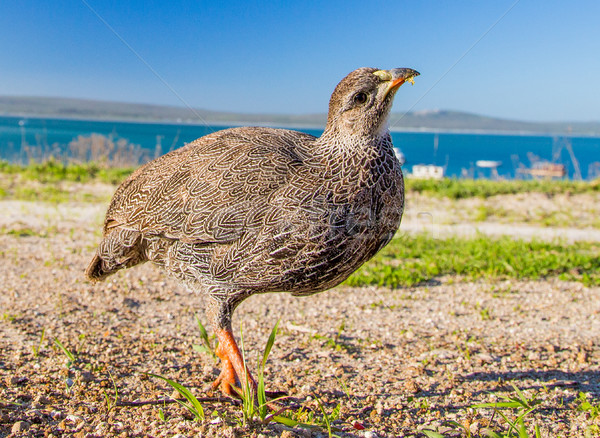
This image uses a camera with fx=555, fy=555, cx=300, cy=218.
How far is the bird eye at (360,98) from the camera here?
3074 mm

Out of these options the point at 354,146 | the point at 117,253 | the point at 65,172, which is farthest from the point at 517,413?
the point at 65,172

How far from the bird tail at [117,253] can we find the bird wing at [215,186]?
0.08 metres

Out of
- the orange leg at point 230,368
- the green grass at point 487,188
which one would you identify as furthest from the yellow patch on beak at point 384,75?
the green grass at point 487,188

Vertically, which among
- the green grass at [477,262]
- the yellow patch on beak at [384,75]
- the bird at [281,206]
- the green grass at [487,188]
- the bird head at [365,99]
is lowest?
the green grass at [477,262]

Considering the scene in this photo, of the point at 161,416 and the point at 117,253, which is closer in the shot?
the point at 161,416

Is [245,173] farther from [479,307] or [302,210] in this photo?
[479,307]

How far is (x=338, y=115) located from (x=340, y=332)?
2288 mm

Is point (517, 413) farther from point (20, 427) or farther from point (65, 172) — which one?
point (65, 172)

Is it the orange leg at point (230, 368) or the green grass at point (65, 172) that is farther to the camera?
the green grass at point (65, 172)

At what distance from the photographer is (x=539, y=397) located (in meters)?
3.70

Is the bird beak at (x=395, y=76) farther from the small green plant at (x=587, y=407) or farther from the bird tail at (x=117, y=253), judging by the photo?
the small green plant at (x=587, y=407)

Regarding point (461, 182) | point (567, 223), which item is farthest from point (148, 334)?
point (461, 182)

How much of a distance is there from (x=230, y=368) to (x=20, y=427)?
121 centimetres

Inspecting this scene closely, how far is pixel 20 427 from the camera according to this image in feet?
9.41
